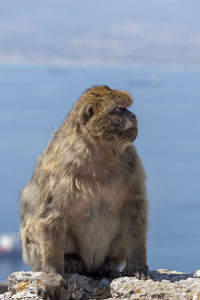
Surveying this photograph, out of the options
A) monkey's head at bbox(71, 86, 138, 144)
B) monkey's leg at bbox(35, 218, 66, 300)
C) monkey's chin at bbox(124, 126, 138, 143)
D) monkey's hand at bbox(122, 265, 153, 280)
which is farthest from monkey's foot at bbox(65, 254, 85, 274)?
monkey's chin at bbox(124, 126, 138, 143)

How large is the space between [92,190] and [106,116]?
1.70 ft

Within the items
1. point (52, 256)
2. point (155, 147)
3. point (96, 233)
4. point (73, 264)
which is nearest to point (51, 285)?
point (52, 256)

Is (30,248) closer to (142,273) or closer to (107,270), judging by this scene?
(107,270)

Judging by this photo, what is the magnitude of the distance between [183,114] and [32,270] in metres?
93.6

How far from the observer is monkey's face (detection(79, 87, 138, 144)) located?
479 cm

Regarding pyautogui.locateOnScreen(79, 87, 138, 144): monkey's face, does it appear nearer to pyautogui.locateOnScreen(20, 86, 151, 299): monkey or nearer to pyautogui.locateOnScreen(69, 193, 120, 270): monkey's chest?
pyautogui.locateOnScreen(20, 86, 151, 299): monkey

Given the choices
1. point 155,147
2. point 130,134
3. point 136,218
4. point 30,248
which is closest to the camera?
point 130,134

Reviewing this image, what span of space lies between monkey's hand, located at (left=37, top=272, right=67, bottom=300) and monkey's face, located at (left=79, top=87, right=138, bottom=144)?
0.97 metres

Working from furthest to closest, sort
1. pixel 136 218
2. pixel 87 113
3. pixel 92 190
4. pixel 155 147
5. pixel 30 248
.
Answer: pixel 155 147
pixel 30 248
pixel 136 218
pixel 92 190
pixel 87 113

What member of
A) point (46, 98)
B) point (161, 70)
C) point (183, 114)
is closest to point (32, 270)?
point (183, 114)

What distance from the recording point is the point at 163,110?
102188 mm

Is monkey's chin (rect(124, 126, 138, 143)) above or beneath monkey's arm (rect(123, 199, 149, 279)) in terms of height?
above

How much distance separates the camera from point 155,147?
91500mm

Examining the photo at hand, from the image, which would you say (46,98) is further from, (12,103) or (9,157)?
(9,157)
